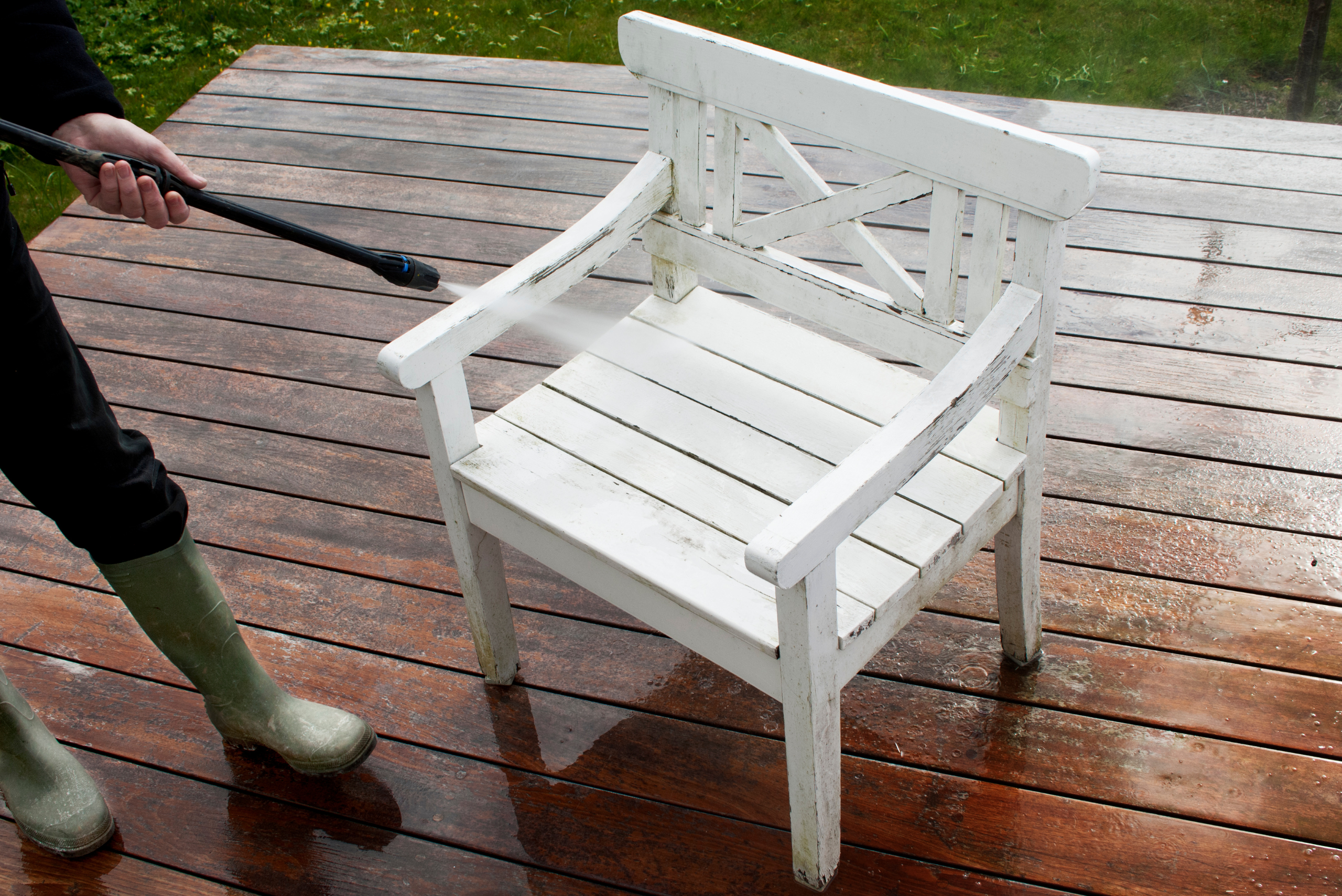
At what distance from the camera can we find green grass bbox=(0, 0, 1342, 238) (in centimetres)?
345

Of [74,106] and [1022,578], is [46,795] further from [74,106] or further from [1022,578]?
[1022,578]

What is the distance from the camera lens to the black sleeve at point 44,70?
118 cm

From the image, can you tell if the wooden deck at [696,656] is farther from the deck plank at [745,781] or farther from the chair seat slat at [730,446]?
the chair seat slat at [730,446]

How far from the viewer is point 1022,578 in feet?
4.86

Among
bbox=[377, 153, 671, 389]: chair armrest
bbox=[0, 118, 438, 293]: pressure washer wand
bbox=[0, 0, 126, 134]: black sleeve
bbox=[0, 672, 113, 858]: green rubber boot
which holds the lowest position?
bbox=[0, 672, 113, 858]: green rubber boot

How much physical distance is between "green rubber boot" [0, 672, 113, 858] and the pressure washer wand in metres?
0.74

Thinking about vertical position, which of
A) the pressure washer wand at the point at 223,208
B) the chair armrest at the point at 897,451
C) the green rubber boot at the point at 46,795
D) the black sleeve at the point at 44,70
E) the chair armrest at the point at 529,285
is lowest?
the green rubber boot at the point at 46,795

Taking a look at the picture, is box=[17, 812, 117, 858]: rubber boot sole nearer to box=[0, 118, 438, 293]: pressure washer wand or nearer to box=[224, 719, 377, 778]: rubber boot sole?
box=[224, 719, 377, 778]: rubber boot sole

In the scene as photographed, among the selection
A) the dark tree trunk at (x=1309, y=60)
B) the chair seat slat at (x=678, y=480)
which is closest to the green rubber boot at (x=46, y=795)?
the chair seat slat at (x=678, y=480)

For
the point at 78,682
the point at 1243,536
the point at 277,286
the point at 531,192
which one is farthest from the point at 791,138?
the point at 78,682

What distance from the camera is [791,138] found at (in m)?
2.84

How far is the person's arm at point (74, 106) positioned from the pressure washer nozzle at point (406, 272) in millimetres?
239

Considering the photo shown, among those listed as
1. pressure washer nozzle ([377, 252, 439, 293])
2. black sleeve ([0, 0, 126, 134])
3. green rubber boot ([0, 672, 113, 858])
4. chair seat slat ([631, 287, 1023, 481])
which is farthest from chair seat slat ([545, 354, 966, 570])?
green rubber boot ([0, 672, 113, 858])

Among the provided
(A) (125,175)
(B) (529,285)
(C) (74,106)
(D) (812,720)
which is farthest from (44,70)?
(D) (812,720)
